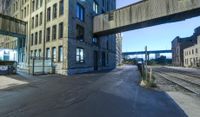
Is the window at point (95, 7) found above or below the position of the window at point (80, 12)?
above

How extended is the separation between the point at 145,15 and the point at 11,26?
21.6 m

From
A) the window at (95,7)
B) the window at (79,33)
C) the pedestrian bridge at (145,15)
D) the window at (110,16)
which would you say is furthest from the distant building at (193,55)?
the window at (79,33)

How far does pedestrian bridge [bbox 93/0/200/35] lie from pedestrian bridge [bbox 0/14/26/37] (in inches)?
526

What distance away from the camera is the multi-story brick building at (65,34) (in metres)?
25.5

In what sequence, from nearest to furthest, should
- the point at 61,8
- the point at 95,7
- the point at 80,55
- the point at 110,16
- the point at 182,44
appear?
the point at 61,8 → the point at 80,55 → the point at 110,16 → the point at 95,7 → the point at 182,44

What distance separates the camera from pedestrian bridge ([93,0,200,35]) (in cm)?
2161

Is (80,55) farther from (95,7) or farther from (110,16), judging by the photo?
(95,7)

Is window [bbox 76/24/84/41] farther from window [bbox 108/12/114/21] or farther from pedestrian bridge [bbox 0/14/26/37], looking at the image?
pedestrian bridge [bbox 0/14/26/37]

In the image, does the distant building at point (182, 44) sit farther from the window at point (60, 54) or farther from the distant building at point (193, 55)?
the window at point (60, 54)

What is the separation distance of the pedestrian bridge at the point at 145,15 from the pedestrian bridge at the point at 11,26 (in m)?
13.3

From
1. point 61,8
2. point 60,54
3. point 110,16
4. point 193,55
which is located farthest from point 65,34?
point 193,55

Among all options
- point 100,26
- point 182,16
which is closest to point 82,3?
point 100,26

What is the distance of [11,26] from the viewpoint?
3347 cm

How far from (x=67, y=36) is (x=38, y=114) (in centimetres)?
1916
